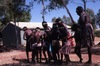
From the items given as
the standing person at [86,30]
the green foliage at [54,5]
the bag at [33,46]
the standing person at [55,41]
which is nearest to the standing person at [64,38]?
the standing person at [55,41]

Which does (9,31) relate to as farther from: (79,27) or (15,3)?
(79,27)

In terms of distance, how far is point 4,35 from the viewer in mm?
48812

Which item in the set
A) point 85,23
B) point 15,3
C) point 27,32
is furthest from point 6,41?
point 85,23

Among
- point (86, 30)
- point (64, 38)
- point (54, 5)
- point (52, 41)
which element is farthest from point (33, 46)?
point (54, 5)

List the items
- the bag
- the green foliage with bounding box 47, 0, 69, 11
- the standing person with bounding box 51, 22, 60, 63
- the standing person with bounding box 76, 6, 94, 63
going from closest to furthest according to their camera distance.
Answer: the standing person with bounding box 76, 6, 94, 63 → the standing person with bounding box 51, 22, 60, 63 → the bag → the green foliage with bounding box 47, 0, 69, 11

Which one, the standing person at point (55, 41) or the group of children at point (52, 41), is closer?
the group of children at point (52, 41)

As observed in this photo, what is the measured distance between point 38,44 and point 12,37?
3428cm

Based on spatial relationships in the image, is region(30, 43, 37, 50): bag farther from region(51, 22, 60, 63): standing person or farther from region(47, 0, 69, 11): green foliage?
region(47, 0, 69, 11): green foliage

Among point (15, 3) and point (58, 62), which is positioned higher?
point (15, 3)

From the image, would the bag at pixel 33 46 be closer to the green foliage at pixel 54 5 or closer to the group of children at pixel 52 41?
the group of children at pixel 52 41

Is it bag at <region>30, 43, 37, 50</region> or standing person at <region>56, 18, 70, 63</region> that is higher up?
standing person at <region>56, 18, 70, 63</region>

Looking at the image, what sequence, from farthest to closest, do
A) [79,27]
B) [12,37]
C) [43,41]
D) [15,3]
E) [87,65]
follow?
[12,37]
[15,3]
[43,41]
[79,27]
[87,65]

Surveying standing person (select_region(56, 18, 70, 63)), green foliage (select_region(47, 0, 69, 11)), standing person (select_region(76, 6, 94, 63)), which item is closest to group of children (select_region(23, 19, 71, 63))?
standing person (select_region(56, 18, 70, 63))

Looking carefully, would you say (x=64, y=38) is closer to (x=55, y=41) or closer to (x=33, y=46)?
(x=55, y=41)
